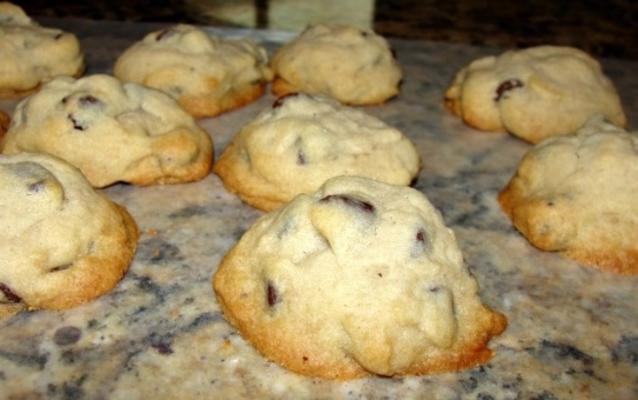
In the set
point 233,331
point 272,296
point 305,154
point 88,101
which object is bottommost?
point 233,331

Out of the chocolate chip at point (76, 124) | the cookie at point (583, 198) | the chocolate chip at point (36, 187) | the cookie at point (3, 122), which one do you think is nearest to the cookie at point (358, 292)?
the cookie at point (583, 198)

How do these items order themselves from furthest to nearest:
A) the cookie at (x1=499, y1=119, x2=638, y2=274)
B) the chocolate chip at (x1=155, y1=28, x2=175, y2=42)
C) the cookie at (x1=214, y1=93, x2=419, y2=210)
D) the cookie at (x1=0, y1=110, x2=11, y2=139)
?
the chocolate chip at (x1=155, y1=28, x2=175, y2=42), the cookie at (x1=0, y1=110, x2=11, y2=139), the cookie at (x1=214, y1=93, x2=419, y2=210), the cookie at (x1=499, y1=119, x2=638, y2=274)

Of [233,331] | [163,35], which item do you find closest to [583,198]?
[233,331]

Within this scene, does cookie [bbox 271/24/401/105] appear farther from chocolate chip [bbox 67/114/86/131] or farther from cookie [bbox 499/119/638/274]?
chocolate chip [bbox 67/114/86/131]

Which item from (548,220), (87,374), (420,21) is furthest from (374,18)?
(87,374)

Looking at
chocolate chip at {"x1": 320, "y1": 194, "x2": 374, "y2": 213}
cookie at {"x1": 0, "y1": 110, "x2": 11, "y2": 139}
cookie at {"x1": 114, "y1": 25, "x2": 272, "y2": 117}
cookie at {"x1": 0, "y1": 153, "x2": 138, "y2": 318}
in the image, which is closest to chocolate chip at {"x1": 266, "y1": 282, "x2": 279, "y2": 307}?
chocolate chip at {"x1": 320, "y1": 194, "x2": 374, "y2": 213}

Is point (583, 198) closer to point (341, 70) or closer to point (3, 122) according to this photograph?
point (341, 70)

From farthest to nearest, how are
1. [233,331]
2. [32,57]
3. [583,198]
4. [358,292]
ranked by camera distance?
[32,57] → [583,198] → [233,331] → [358,292]
